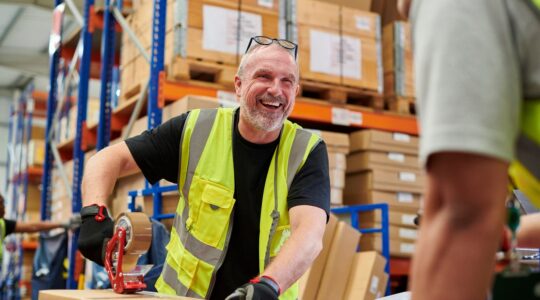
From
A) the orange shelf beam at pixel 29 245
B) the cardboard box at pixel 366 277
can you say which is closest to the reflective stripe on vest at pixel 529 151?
the cardboard box at pixel 366 277

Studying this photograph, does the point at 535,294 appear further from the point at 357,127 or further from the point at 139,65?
the point at 357,127

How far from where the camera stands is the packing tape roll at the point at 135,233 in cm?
188

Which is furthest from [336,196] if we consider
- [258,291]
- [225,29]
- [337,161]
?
[258,291]

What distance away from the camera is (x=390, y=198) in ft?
20.3

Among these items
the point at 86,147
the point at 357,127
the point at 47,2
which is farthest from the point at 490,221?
the point at 47,2

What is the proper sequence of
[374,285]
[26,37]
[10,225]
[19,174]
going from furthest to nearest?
[26,37] < [19,174] < [10,225] < [374,285]

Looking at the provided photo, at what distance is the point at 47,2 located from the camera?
10547mm

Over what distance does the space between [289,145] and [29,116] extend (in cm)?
1195

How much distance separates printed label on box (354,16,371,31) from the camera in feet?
20.2

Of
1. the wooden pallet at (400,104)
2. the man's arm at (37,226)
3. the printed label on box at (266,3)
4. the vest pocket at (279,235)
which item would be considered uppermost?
the printed label on box at (266,3)

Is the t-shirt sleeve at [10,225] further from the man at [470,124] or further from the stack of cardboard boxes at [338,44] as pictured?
→ the man at [470,124]

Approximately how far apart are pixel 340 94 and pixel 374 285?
1956 millimetres

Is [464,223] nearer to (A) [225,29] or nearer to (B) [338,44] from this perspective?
(A) [225,29]

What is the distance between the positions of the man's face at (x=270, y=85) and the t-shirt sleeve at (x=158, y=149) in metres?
0.29
